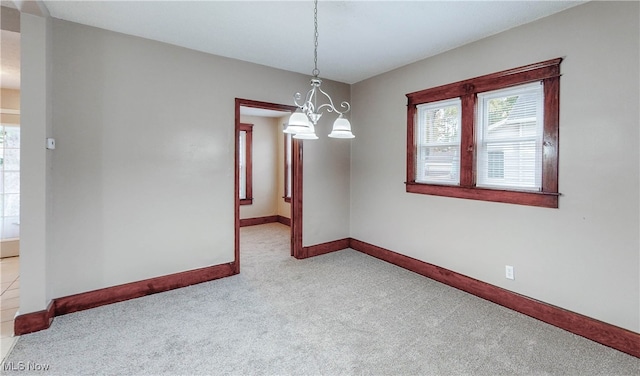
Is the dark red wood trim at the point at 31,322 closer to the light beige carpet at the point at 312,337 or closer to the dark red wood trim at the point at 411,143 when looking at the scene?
the light beige carpet at the point at 312,337

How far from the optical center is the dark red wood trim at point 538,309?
229 cm

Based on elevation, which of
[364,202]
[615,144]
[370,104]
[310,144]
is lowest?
[364,202]

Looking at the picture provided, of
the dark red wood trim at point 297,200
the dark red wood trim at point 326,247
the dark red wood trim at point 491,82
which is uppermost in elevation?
the dark red wood trim at point 491,82

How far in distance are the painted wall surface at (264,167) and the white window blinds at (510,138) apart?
4.95 metres

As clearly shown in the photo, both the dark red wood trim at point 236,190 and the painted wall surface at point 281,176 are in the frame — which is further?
the painted wall surface at point 281,176

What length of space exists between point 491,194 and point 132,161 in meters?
3.74

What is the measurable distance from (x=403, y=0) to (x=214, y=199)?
286 centimetres

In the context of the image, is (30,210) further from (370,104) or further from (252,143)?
(252,143)

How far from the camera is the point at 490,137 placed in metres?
3.14

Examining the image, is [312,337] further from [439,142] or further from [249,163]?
[249,163]

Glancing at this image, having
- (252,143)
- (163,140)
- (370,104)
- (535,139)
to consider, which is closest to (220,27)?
(163,140)

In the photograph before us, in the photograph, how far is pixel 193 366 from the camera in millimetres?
2080

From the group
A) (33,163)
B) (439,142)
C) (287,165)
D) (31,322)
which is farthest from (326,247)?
(33,163)

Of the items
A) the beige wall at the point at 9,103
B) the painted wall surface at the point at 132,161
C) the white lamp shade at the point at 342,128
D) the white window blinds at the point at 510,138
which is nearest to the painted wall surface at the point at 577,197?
the white window blinds at the point at 510,138
